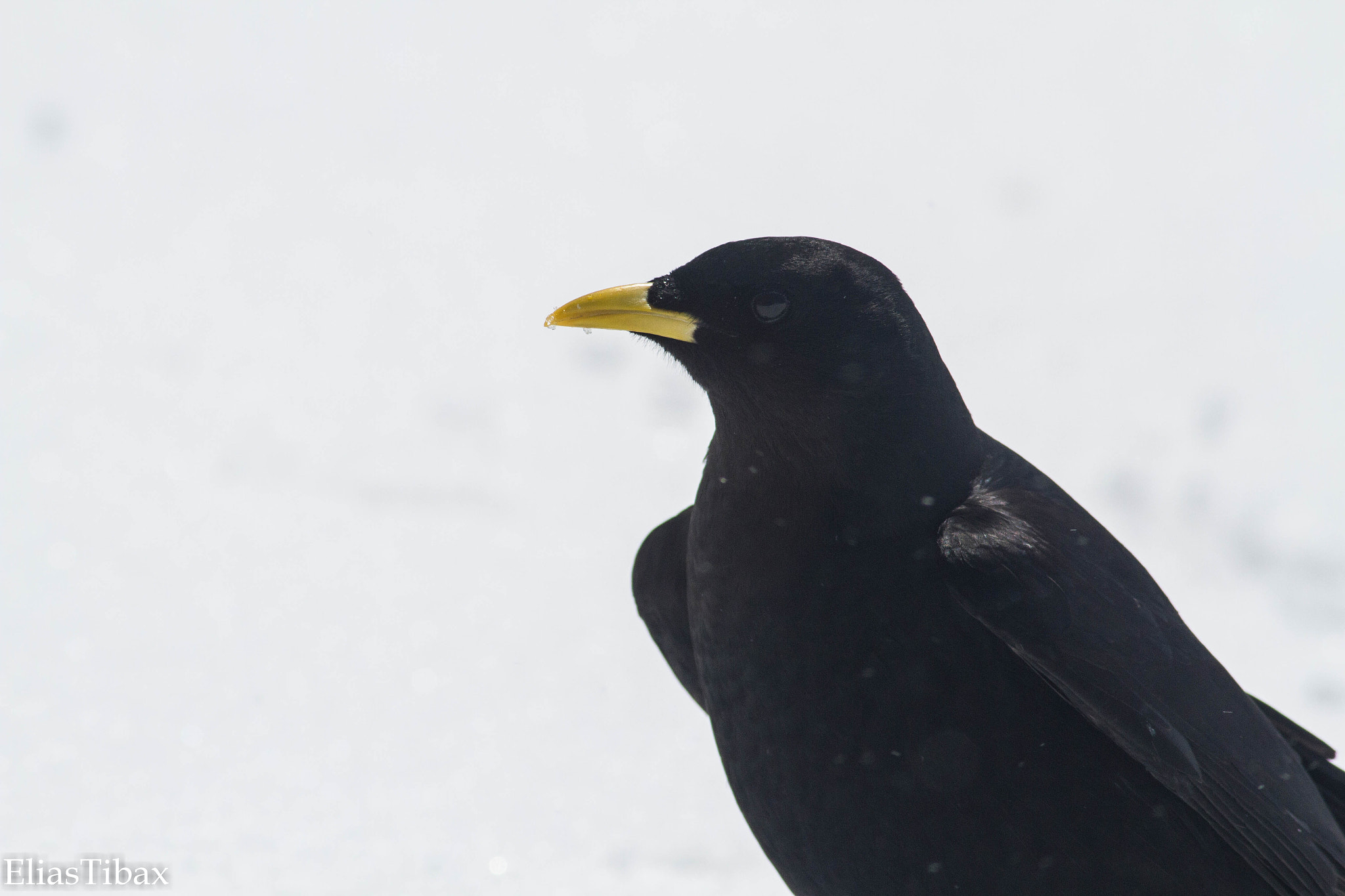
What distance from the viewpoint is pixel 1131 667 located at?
259 centimetres

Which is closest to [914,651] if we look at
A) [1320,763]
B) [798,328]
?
[798,328]

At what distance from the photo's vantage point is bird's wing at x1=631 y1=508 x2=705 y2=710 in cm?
338

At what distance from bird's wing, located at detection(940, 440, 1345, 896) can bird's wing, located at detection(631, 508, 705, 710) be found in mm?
915

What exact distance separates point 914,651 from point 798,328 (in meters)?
0.72

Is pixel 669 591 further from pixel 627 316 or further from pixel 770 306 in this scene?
pixel 770 306

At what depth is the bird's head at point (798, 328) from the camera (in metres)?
2.64

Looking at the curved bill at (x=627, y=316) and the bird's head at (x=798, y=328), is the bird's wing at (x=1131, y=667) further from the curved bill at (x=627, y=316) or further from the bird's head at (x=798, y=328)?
the curved bill at (x=627, y=316)

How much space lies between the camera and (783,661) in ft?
8.61

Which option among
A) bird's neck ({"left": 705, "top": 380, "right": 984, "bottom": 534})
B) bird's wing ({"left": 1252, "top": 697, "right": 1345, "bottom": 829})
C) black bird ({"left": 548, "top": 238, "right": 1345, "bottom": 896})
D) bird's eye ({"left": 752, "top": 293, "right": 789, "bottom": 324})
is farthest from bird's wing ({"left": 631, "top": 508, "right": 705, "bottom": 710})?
bird's wing ({"left": 1252, "top": 697, "right": 1345, "bottom": 829})

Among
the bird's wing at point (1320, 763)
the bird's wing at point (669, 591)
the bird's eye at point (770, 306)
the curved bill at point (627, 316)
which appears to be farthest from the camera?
the bird's wing at point (669, 591)

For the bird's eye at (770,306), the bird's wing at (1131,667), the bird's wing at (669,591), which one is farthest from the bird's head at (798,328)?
the bird's wing at (669,591)

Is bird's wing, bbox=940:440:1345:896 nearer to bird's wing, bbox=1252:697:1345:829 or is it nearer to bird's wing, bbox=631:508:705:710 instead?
bird's wing, bbox=1252:697:1345:829

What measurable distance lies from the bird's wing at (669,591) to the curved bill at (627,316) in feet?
2.39

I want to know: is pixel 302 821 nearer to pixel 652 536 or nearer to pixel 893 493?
pixel 652 536
